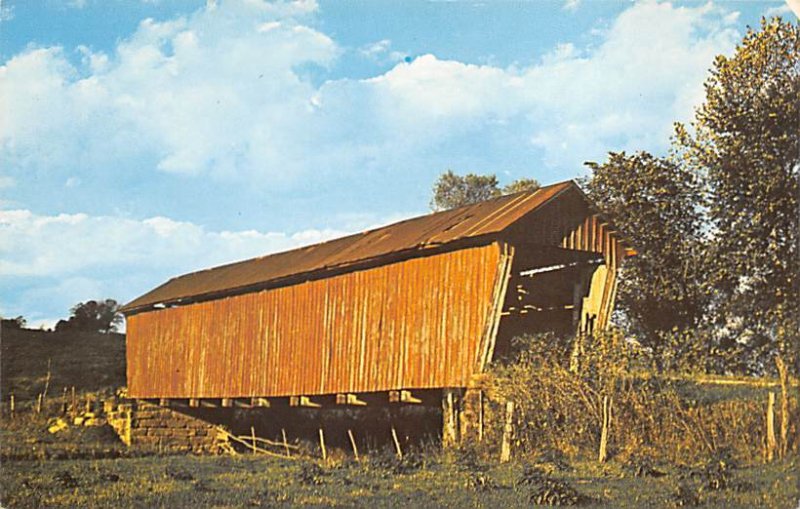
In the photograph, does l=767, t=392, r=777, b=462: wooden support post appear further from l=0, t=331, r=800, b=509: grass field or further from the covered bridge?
the covered bridge

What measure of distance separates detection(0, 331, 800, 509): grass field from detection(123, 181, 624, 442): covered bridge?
187cm

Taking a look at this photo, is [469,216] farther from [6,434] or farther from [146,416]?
[6,434]

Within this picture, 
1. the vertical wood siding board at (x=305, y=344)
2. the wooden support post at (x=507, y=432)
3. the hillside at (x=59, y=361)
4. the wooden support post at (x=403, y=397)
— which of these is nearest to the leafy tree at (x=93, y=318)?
the hillside at (x=59, y=361)

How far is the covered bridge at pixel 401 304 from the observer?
1664 centimetres

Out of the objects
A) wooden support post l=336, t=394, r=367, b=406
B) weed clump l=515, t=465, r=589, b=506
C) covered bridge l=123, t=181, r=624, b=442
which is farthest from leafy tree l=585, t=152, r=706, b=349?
weed clump l=515, t=465, r=589, b=506

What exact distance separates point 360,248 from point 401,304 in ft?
8.09

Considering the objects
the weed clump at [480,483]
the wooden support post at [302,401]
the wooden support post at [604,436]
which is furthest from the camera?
the wooden support post at [302,401]

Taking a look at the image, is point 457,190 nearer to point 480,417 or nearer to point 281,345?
point 281,345

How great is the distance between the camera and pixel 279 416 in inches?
1049

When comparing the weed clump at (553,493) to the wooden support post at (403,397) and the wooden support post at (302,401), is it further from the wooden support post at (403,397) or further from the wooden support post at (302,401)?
the wooden support post at (302,401)

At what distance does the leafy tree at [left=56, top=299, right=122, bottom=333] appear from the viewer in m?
43.6

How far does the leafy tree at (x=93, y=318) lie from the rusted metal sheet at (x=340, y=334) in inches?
710

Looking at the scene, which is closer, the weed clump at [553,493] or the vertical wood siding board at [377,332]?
the weed clump at [553,493]

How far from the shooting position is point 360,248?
790 inches
